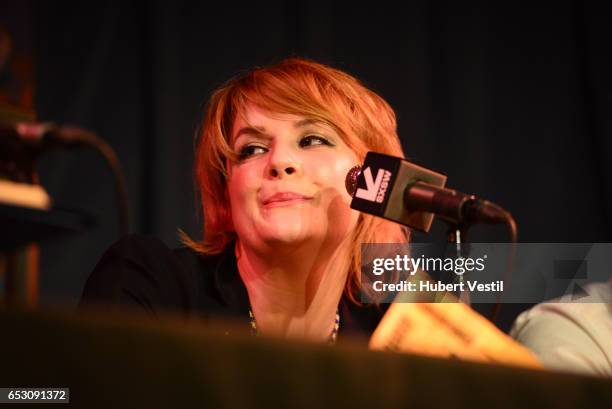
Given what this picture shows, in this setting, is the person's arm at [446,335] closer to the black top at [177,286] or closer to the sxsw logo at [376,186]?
the sxsw logo at [376,186]

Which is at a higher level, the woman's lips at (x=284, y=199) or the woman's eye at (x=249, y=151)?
the woman's eye at (x=249, y=151)

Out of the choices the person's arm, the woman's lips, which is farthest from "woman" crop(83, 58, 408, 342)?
the person's arm

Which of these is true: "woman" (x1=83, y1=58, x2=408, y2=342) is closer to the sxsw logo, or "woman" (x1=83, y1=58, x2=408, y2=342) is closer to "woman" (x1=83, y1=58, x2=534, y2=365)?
"woman" (x1=83, y1=58, x2=534, y2=365)

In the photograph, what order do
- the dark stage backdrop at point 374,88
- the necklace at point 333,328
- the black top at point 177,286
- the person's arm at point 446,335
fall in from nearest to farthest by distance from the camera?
the person's arm at point 446,335 < the black top at point 177,286 < the necklace at point 333,328 < the dark stage backdrop at point 374,88

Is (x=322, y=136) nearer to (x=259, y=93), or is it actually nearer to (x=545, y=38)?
(x=259, y=93)

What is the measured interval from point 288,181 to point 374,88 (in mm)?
1134

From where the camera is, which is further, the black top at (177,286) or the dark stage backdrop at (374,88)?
the dark stage backdrop at (374,88)

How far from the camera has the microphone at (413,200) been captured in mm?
1134

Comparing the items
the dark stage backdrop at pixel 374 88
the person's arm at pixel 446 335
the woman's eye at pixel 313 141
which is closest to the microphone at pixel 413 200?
the person's arm at pixel 446 335

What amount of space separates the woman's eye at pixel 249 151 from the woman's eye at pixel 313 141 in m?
0.08

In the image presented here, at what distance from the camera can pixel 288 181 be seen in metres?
1.52

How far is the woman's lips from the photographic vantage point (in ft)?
4.98

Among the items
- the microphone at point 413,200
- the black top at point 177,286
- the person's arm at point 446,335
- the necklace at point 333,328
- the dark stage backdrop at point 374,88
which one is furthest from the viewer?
the dark stage backdrop at point 374,88

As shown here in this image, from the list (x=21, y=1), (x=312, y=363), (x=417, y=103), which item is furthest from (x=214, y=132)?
(x=312, y=363)
